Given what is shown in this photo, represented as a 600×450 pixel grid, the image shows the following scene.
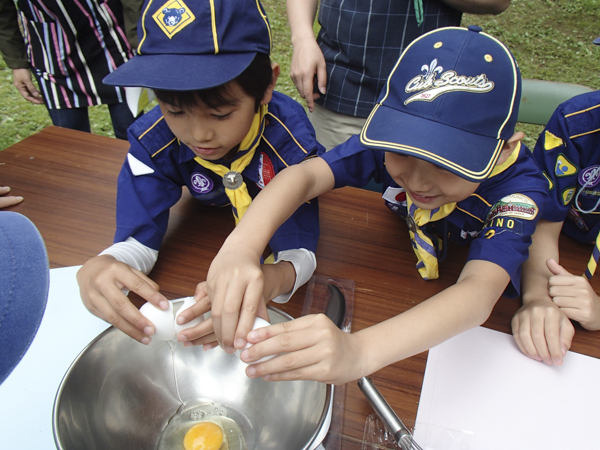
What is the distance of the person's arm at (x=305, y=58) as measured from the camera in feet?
3.16

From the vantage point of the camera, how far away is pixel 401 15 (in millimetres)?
1001

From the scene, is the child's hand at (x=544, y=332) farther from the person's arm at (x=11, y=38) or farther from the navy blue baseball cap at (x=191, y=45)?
the person's arm at (x=11, y=38)

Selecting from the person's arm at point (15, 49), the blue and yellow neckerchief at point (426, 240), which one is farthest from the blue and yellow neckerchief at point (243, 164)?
the person's arm at point (15, 49)

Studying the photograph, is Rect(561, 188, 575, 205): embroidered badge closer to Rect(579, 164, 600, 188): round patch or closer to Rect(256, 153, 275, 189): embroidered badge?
Rect(579, 164, 600, 188): round patch

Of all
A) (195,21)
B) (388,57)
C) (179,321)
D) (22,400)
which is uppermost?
(195,21)

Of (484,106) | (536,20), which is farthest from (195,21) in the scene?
(536,20)

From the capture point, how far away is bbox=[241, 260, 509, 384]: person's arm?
0.49 meters

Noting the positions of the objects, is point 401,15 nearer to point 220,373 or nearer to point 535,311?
point 535,311

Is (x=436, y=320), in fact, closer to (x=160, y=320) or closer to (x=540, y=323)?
(x=540, y=323)

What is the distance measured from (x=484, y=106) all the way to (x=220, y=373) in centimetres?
56

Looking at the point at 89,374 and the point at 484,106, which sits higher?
the point at 484,106

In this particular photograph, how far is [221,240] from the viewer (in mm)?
832

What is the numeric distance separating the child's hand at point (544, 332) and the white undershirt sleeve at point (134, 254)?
650 mm

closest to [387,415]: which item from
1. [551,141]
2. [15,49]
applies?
[551,141]
